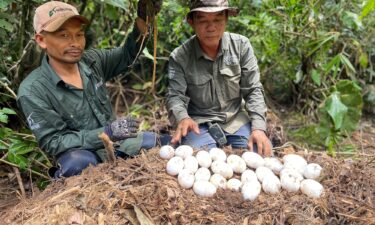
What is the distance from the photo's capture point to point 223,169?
2.45 metres

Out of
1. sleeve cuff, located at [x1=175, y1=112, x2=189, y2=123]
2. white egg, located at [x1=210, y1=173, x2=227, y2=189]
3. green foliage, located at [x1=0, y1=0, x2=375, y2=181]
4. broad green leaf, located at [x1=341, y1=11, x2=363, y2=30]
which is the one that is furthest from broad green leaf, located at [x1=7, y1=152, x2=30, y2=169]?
broad green leaf, located at [x1=341, y1=11, x2=363, y2=30]

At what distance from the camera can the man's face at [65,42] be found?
105 inches

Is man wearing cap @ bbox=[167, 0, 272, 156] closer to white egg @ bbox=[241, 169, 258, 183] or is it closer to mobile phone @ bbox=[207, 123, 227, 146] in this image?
mobile phone @ bbox=[207, 123, 227, 146]

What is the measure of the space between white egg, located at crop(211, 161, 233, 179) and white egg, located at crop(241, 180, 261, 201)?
0.46ft

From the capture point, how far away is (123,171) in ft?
7.92

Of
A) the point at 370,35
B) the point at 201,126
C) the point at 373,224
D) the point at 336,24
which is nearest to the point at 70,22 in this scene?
the point at 201,126

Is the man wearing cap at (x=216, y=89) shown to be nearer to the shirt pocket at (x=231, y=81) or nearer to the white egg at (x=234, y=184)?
the shirt pocket at (x=231, y=81)

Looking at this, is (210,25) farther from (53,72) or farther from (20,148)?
(20,148)

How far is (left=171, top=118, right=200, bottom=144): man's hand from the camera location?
283cm

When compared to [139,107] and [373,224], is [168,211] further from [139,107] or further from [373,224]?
[139,107]

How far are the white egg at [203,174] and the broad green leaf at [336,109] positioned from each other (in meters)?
1.68

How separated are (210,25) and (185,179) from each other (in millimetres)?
1117

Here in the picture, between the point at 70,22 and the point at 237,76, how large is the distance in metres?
1.26

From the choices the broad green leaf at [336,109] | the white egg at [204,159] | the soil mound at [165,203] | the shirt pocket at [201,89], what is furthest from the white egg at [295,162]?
the broad green leaf at [336,109]
